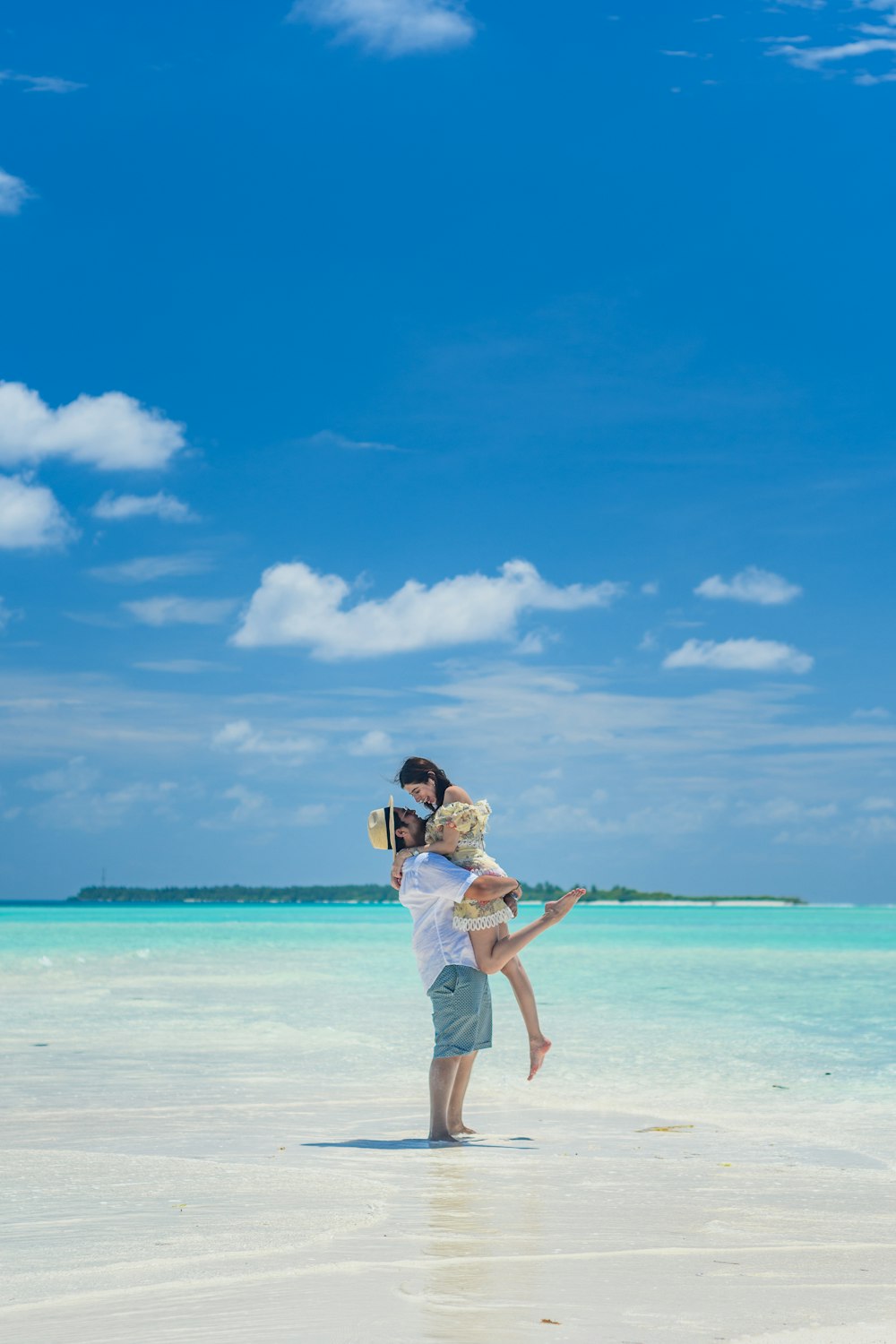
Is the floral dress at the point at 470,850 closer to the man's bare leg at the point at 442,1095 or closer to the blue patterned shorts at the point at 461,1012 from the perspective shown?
the blue patterned shorts at the point at 461,1012

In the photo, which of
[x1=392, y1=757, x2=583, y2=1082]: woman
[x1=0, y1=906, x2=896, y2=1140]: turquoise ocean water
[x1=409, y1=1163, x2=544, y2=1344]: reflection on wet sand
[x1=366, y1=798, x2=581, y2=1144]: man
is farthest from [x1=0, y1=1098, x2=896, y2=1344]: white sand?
[x1=0, y1=906, x2=896, y2=1140]: turquoise ocean water

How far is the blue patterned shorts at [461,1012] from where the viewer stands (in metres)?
6.68

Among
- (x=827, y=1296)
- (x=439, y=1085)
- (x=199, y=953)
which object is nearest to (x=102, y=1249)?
(x=827, y=1296)

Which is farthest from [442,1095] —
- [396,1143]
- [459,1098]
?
[396,1143]

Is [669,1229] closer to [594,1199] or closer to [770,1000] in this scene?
[594,1199]

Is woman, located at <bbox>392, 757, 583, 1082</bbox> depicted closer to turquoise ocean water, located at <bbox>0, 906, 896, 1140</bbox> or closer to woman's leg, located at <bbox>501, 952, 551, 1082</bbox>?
woman's leg, located at <bbox>501, 952, 551, 1082</bbox>

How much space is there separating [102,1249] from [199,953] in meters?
28.0

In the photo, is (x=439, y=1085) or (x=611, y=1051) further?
(x=611, y=1051)

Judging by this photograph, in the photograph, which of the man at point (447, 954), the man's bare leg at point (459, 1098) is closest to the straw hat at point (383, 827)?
the man at point (447, 954)

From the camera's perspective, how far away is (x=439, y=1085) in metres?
6.69

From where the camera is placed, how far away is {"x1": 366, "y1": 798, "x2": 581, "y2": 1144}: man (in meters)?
6.61

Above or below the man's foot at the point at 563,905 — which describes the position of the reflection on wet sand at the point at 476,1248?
below

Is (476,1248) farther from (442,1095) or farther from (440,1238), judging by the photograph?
(442,1095)

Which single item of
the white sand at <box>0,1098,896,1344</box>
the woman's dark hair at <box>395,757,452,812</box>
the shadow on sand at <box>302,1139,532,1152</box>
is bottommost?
the shadow on sand at <box>302,1139,532,1152</box>
